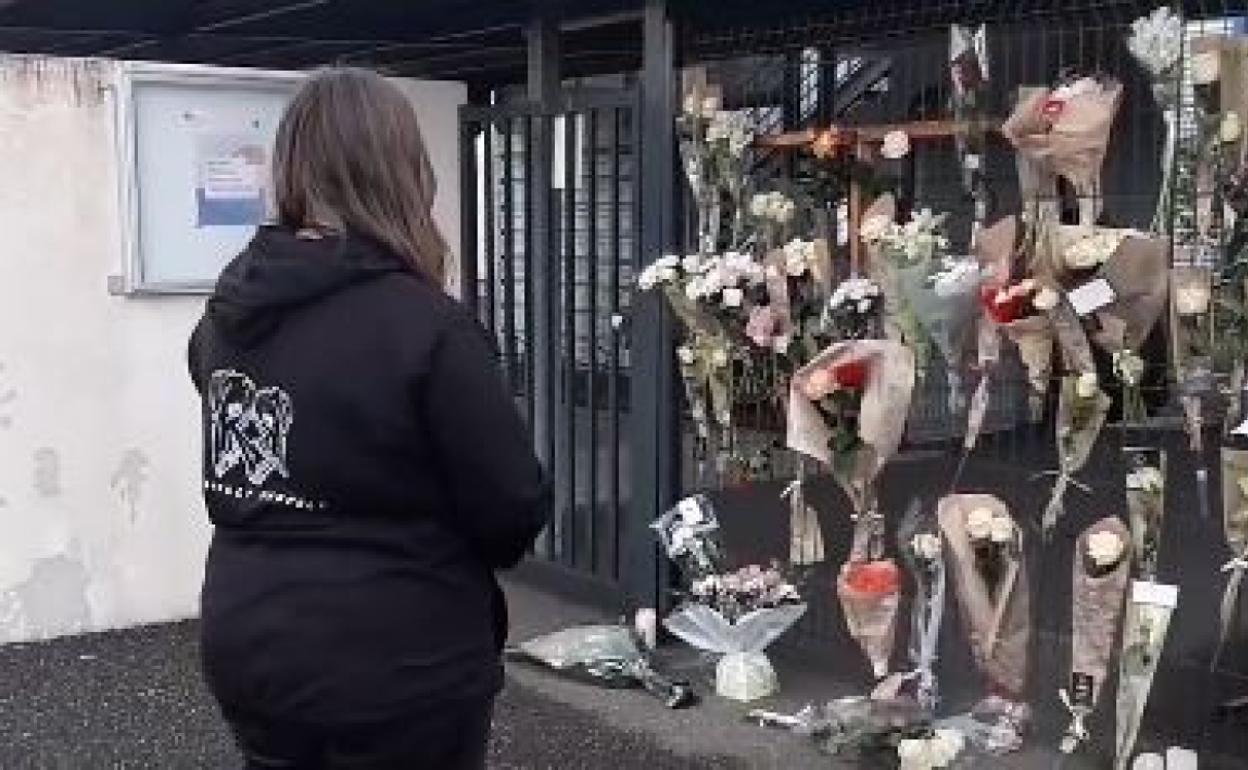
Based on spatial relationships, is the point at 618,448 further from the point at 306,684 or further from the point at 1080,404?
the point at 306,684

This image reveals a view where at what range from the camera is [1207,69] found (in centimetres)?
376

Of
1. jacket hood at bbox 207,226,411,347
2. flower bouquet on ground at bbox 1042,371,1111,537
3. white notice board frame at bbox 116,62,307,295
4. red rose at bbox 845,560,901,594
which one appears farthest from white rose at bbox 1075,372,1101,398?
white notice board frame at bbox 116,62,307,295

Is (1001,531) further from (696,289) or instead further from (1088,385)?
(696,289)

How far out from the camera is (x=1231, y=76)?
12.3 ft

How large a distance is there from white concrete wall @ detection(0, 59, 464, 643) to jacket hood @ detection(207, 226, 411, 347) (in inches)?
144

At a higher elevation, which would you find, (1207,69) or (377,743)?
(1207,69)

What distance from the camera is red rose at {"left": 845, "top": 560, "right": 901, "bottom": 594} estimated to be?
4.55 m

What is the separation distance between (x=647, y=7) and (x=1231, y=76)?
228 cm

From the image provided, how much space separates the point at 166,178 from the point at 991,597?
3.51 m

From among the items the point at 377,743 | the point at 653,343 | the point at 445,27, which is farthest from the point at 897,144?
the point at 377,743

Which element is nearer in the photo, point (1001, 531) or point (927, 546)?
point (1001, 531)

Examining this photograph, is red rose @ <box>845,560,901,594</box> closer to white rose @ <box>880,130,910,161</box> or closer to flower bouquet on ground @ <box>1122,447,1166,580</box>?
flower bouquet on ground @ <box>1122,447,1166,580</box>

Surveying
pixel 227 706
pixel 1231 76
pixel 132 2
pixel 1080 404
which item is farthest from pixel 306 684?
pixel 132 2

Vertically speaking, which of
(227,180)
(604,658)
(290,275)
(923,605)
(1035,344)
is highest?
(227,180)
